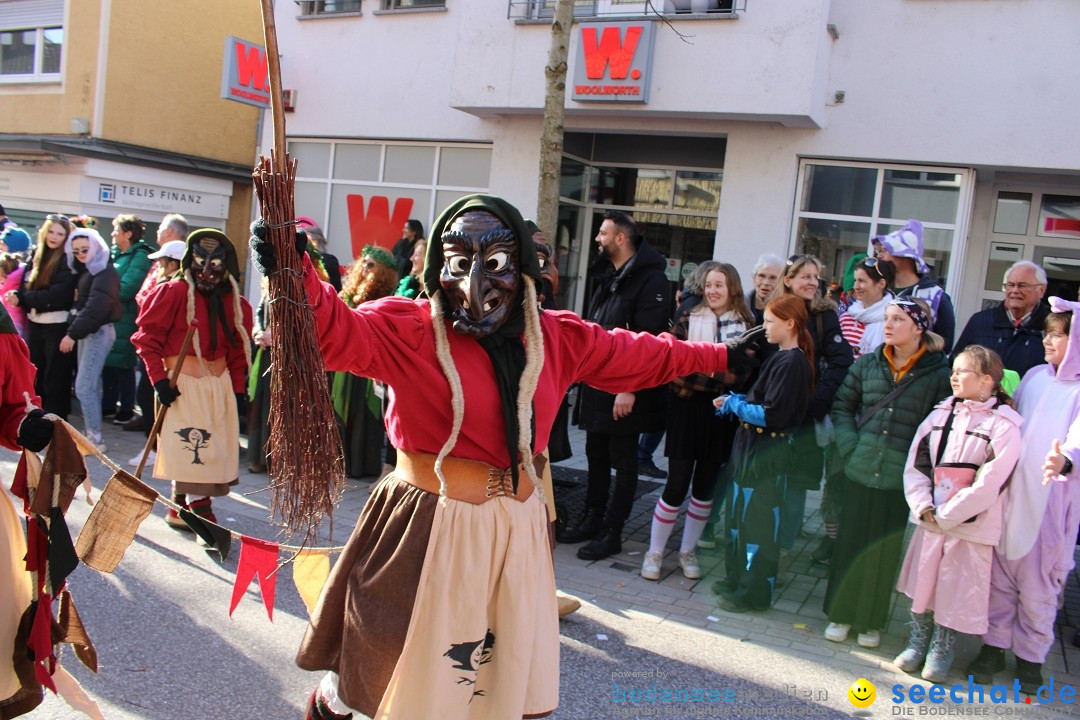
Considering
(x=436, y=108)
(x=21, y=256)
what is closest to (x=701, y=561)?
(x=21, y=256)

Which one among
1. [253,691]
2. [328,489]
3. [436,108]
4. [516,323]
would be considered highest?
[436,108]

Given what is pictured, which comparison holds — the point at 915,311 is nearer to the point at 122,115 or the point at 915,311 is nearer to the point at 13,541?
the point at 13,541

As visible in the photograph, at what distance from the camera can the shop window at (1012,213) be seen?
10.3m

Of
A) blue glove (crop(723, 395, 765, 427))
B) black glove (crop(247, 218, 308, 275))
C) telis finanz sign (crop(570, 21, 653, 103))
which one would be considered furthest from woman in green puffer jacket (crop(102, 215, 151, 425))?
black glove (crop(247, 218, 308, 275))

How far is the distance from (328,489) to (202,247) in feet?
12.1

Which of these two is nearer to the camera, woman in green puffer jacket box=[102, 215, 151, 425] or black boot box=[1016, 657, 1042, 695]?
black boot box=[1016, 657, 1042, 695]

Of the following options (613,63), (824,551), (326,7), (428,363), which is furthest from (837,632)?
(326,7)

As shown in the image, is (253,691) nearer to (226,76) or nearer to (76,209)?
(226,76)

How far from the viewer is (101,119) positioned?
15492mm

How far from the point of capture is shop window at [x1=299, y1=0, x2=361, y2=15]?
13.5 metres

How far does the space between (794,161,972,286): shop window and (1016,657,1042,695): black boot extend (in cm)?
608

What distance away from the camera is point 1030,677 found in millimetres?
4430

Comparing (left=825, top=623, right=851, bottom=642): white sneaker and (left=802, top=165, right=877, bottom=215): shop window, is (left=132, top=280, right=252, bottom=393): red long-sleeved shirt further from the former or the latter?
(left=802, top=165, right=877, bottom=215): shop window

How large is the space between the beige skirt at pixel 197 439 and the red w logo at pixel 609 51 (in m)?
6.61
